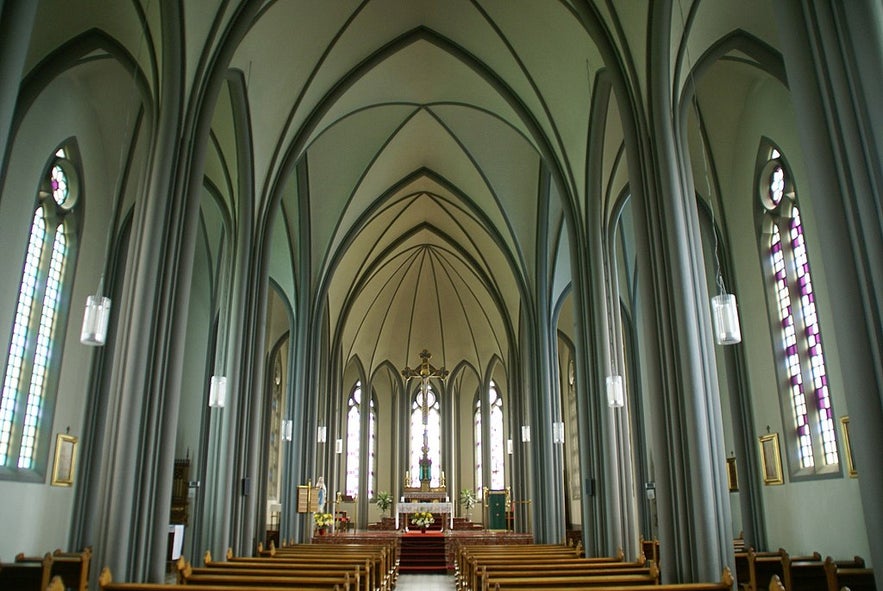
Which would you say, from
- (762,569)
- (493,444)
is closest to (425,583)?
(762,569)

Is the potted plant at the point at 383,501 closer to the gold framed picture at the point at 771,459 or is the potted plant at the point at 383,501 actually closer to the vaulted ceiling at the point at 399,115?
the vaulted ceiling at the point at 399,115

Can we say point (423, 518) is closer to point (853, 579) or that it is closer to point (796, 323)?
point (796, 323)

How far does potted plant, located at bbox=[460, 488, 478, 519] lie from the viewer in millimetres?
31312

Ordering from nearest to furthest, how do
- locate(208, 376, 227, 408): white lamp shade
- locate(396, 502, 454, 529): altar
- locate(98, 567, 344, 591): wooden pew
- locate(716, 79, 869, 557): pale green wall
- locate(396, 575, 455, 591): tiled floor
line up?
locate(98, 567, 344, 591): wooden pew, locate(716, 79, 869, 557): pale green wall, locate(208, 376, 227, 408): white lamp shade, locate(396, 575, 455, 591): tiled floor, locate(396, 502, 454, 529): altar

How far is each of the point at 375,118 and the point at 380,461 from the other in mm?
18962

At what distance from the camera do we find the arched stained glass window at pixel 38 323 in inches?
487

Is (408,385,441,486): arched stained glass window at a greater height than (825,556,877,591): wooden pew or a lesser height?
greater

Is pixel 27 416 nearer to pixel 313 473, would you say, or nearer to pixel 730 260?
pixel 313 473

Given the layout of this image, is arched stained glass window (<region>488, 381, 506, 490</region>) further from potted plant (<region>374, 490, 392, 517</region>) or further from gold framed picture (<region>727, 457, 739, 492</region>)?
gold framed picture (<region>727, 457, 739, 492</region>)

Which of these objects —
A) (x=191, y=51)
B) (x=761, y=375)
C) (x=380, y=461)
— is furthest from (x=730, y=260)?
(x=380, y=461)

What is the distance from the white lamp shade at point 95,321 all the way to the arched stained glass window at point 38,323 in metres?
5.32

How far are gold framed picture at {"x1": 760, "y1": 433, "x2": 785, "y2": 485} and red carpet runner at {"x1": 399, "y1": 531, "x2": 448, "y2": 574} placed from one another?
1044cm

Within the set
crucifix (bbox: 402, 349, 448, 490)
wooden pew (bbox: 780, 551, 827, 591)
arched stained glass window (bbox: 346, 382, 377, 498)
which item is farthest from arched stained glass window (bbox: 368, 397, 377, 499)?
wooden pew (bbox: 780, 551, 827, 591)

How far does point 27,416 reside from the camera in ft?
41.9
